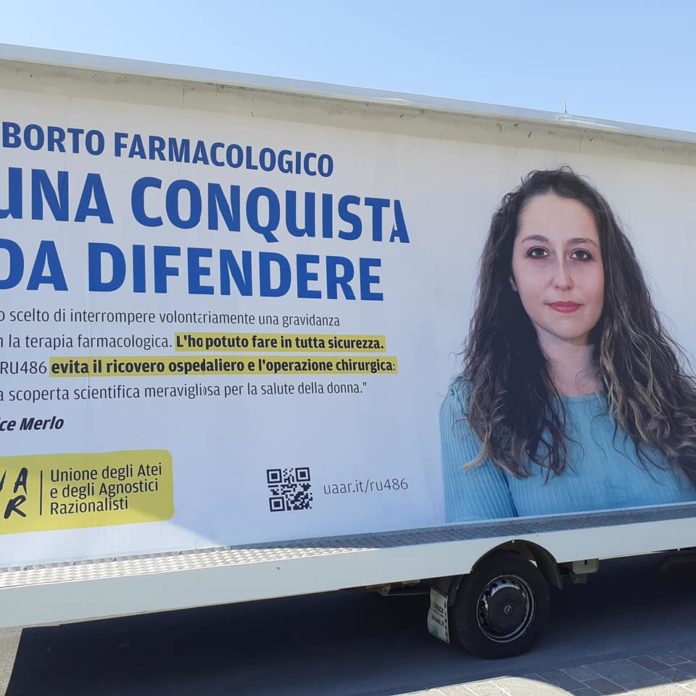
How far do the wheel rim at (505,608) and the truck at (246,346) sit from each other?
15mm

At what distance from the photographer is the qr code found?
14.2ft

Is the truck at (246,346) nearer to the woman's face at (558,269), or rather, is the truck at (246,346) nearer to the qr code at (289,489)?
the qr code at (289,489)

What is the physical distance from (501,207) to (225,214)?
188 cm

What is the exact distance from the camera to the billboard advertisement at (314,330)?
13.2 feet

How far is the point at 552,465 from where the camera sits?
504 cm

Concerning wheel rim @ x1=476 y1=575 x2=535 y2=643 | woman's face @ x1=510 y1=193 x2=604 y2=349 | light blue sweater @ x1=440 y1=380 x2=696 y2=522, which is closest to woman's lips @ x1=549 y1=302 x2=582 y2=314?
woman's face @ x1=510 y1=193 x2=604 y2=349

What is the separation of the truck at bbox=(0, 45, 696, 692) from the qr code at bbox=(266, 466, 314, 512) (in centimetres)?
1

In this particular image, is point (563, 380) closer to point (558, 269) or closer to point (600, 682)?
point (558, 269)

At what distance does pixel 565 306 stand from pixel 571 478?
3.81ft

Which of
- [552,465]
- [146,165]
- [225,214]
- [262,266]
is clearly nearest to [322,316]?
[262,266]

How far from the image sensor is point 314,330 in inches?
179

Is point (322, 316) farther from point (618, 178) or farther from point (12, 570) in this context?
point (618, 178)

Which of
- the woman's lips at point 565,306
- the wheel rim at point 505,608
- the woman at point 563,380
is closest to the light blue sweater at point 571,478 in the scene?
the woman at point 563,380

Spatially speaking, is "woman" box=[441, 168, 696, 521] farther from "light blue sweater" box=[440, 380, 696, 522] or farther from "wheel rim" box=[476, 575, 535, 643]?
"wheel rim" box=[476, 575, 535, 643]
